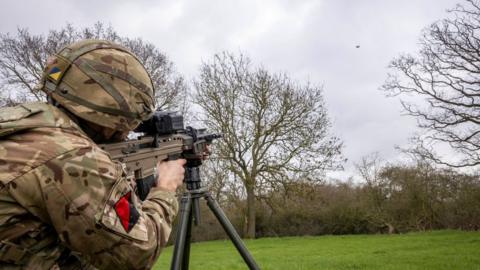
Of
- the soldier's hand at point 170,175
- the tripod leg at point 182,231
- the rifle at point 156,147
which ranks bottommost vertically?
the tripod leg at point 182,231

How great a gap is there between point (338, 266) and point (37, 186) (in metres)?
8.72

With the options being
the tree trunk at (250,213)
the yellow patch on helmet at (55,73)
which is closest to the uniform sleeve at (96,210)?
the yellow patch on helmet at (55,73)

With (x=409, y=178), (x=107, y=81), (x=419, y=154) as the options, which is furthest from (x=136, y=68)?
(x=409, y=178)

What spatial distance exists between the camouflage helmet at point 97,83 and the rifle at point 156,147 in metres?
0.38

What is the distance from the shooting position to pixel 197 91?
3022 cm

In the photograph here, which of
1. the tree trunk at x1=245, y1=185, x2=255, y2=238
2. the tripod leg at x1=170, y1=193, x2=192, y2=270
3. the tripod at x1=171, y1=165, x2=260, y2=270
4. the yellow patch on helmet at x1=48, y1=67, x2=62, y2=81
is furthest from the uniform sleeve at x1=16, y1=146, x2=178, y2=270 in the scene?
the tree trunk at x1=245, y1=185, x2=255, y2=238

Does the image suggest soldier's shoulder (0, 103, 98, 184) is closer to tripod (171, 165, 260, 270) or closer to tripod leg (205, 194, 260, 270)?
tripod (171, 165, 260, 270)

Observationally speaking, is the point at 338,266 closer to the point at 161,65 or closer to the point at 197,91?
the point at 161,65

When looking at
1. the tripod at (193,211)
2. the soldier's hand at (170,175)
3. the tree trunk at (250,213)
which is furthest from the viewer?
the tree trunk at (250,213)

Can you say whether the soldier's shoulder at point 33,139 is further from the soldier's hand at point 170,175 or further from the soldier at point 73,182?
the soldier's hand at point 170,175

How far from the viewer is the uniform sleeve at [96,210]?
1750mm

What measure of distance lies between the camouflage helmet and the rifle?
383 millimetres

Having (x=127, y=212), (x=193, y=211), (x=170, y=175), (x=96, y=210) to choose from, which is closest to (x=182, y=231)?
(x=193, y=211)

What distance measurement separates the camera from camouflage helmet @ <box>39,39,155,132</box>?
2.12 metres
